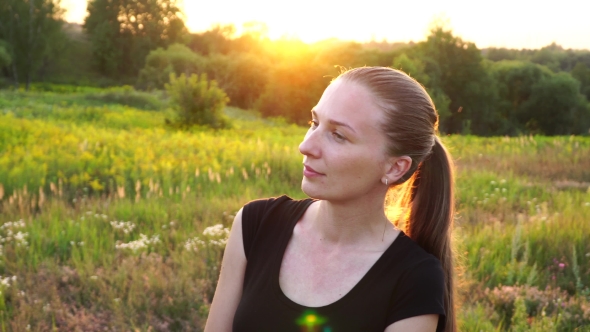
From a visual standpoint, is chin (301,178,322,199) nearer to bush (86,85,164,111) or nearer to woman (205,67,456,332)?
woman (205,67,456,332)

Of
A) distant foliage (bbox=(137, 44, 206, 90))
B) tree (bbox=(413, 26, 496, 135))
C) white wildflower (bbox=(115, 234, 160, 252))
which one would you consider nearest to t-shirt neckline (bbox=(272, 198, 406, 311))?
white wildflower (bbox=(115, 234, 160, 252))

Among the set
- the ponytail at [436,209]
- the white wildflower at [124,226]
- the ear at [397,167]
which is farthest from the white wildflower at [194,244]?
the ear at [397,167]

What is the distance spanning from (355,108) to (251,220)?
0.61 meters

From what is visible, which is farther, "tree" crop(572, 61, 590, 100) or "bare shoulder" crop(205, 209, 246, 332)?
"tree" crop(572, 61, 590, 100)

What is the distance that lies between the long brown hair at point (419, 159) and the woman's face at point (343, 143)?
1.5 inches

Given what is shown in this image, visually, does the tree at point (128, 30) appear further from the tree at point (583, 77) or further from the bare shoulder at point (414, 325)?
the bare shoulder at point (414, 325)

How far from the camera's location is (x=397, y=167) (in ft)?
6.55

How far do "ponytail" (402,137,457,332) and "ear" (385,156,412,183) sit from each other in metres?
0.17

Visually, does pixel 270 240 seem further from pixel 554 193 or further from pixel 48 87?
pixel 48 87

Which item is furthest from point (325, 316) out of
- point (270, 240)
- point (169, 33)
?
point (169, 33)

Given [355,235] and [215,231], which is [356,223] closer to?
[355,235]

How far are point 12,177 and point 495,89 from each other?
45095mm

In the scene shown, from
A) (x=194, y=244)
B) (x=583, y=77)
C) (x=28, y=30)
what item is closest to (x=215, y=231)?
(x=194, y=244)

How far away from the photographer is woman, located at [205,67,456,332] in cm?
184
